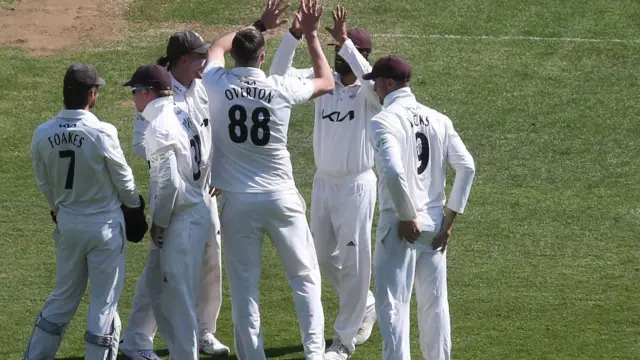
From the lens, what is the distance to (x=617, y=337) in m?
8.20

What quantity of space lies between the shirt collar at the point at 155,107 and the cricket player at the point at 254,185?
28 centimetres

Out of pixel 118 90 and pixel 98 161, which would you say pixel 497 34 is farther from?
pixel 98 161

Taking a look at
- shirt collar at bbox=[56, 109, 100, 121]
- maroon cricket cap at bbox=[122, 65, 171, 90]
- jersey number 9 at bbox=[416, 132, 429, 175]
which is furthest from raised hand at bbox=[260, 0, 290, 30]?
shirt collar at bbox=[56, 109, 100, 121]

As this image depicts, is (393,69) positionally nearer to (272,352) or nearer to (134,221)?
(134,221)

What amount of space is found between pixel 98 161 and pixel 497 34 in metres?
8.51

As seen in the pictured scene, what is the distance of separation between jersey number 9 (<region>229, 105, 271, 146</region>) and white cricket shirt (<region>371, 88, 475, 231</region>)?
70 centimetres

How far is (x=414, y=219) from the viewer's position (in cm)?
684

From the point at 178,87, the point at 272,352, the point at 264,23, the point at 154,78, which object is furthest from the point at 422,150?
the point at 272,352

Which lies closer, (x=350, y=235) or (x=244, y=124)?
(x=244, y=124)

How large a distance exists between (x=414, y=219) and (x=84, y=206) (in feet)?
6.75

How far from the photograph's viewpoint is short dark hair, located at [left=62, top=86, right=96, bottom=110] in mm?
6789

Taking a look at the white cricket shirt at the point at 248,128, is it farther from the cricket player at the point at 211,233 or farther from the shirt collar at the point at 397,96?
the shirt collar at the point at 397,96

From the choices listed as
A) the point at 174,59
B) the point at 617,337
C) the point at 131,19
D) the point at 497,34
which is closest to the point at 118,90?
the point at 131,19

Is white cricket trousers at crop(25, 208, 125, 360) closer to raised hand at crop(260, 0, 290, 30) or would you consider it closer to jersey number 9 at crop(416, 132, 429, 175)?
raised hand at crop(260, 0, 290, 30)
